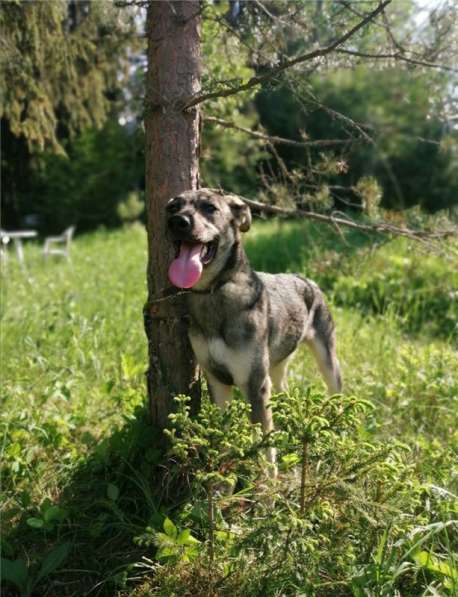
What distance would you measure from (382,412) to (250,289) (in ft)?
5.71

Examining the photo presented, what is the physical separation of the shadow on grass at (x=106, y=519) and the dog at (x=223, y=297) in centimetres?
53

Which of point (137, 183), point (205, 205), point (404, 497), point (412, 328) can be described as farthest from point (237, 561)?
point (137, 183)

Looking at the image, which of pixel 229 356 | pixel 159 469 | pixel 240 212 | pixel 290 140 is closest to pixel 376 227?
pixel 290 140

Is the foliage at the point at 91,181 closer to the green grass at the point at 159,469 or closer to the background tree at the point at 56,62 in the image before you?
the background tree at the point at 56,62

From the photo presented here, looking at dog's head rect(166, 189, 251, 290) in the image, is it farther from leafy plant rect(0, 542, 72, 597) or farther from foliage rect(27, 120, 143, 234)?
foliage rect(27, 120, 143, 234)

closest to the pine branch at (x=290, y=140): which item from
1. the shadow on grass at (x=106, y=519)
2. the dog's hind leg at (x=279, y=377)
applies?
the dog's hind leg at (x=279, y=377)

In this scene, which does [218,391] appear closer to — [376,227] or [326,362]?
[326,362]

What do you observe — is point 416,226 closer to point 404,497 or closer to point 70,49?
point 404,497

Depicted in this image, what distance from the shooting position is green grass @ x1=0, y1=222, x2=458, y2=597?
8.96ft

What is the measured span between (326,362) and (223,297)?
1431mm

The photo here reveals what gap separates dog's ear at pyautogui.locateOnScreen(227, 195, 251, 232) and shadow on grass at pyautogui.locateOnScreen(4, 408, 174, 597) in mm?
1237

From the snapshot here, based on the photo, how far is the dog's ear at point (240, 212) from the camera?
3.51 meters

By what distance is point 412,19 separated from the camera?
15.5 feet

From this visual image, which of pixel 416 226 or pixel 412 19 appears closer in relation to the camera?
pixel 416 226
